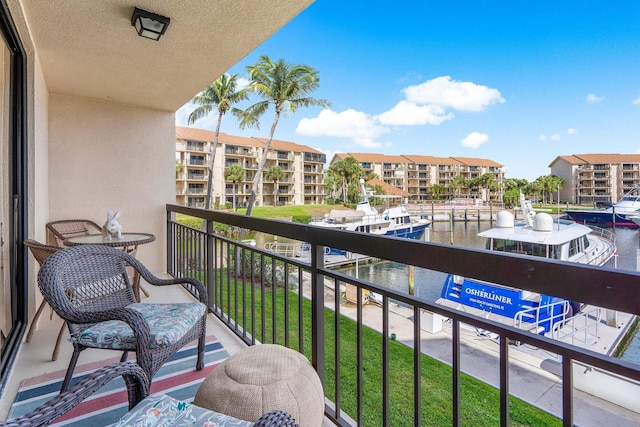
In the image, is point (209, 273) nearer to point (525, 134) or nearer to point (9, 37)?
point (9, 37)

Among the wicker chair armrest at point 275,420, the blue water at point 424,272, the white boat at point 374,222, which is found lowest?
the blue water at point 424,272

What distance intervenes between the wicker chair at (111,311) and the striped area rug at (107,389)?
116mm

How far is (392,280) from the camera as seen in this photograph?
1597 cm

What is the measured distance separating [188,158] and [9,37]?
30849 mm

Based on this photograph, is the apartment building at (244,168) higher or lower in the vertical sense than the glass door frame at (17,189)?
higher

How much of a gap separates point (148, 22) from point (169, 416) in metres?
2.15

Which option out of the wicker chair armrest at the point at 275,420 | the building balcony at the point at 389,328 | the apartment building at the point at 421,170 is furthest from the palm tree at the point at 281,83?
the apartment building at the point at 421,170

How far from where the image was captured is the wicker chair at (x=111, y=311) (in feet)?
4.49

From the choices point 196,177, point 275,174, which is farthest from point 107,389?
point 275,174

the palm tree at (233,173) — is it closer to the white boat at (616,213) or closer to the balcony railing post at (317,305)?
the white boat at (616,213)

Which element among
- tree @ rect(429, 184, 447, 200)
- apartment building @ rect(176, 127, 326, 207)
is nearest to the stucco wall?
apartment building @ rect(176, 127, 326, 207)

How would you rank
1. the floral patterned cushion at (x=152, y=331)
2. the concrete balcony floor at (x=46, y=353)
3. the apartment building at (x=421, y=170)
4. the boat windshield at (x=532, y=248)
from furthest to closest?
1. the apartment building at (x=421, y=170)
2. the boat windshield at (x=532, y=248)
3. the concrete balcony floor at (x=46, y=353)
4. the floral patterned cushion at (x=152, y=331)

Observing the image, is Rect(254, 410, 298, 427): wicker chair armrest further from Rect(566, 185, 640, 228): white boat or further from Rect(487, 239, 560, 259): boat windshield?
Rect(566, 185, 640, 228): white boat

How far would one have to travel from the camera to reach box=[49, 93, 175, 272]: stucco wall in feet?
12.0
